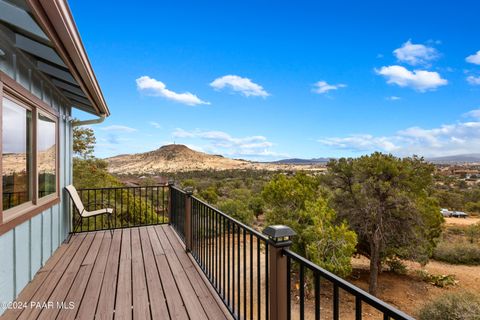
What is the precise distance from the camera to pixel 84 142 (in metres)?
10.2

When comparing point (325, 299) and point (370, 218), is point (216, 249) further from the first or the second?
point (370, 218)

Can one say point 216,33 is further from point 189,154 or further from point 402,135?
point 189,154

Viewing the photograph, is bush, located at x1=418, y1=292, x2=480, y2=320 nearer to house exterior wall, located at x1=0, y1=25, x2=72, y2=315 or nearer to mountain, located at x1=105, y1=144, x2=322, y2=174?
house exterior wall, located at x1=0, y1=25, x2=72, y2=315

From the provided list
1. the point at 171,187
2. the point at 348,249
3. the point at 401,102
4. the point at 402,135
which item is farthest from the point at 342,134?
the point at 171,187

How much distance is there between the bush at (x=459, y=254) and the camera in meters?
14.6

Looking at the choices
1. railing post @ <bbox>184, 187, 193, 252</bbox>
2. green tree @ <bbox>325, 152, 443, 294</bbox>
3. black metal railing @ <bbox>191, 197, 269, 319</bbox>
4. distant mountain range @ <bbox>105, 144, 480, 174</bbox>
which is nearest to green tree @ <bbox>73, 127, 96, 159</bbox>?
railing post @ <bbox>184, 187, 193, 252</bbox>

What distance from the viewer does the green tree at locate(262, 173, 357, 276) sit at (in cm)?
905

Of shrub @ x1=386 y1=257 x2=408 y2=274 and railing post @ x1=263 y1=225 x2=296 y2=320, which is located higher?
railing post @ x1=263 y1=225 x2=296 y2=320

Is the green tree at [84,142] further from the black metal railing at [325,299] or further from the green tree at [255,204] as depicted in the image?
the green tree at [255,204]

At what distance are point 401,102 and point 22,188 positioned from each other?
2843 centimetres

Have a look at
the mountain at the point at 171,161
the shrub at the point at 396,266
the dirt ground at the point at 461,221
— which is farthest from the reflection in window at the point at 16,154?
the mountain at the point at 171,161

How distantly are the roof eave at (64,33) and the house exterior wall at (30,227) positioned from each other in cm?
48

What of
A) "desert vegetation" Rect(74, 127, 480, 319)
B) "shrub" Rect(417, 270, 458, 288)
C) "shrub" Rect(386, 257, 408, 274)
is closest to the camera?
"desert vegetation" Rect(74, 127, 480, 319)

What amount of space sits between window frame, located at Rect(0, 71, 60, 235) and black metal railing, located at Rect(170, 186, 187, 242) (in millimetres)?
1769
